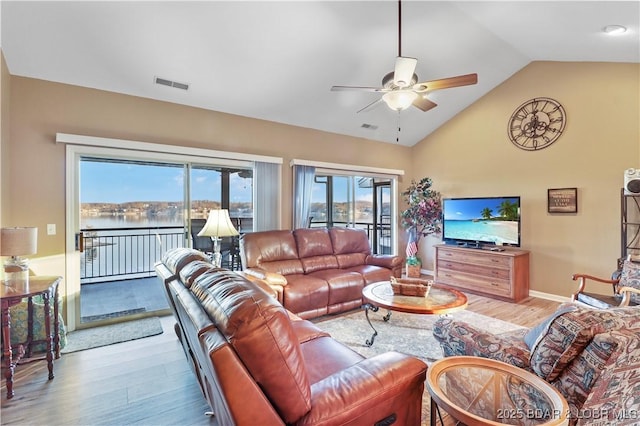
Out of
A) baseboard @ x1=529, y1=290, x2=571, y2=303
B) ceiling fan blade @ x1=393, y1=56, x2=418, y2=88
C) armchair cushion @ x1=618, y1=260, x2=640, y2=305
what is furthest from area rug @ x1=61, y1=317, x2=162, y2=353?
baseboard @ x1=529, y1=290, x2=571, y2=303

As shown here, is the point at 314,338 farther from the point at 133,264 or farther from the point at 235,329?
the point at 133,264

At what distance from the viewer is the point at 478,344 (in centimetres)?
169

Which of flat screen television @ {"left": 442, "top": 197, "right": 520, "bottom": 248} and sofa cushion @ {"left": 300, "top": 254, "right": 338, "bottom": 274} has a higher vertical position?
flat screen television @ {"left": 442, "top": 197, "right": 520, "bottom": 248}

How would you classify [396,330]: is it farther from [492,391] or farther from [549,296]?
[549,296]

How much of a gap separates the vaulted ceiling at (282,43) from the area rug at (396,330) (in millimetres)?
3117

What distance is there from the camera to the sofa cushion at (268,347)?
1077 millimetres

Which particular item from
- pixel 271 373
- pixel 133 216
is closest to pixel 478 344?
pixel 271 373

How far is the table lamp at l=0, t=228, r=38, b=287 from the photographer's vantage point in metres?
2.30

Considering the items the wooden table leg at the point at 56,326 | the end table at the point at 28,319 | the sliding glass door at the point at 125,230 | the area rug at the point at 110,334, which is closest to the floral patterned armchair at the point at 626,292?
the area rug at the point at 110,334

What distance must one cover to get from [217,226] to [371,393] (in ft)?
8.48

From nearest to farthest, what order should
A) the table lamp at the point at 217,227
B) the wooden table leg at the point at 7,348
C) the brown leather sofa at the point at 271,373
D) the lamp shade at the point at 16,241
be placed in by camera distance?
the brown leather sofa at the point at 271,373
the wooden table leg at the point at 7,348
the lamp shade at the point at 16,241
the table lamp at the point at 217,227

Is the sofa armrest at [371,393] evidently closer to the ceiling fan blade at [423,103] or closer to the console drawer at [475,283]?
the ceiling fan blade at [423,103]

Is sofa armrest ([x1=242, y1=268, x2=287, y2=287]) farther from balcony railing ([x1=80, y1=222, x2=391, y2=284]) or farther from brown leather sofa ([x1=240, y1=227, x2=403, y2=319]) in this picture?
balcony railing ([x1=80, y1=222, x2=391, y2=284])

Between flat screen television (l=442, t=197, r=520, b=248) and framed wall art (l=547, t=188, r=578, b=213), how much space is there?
1.61 ft
